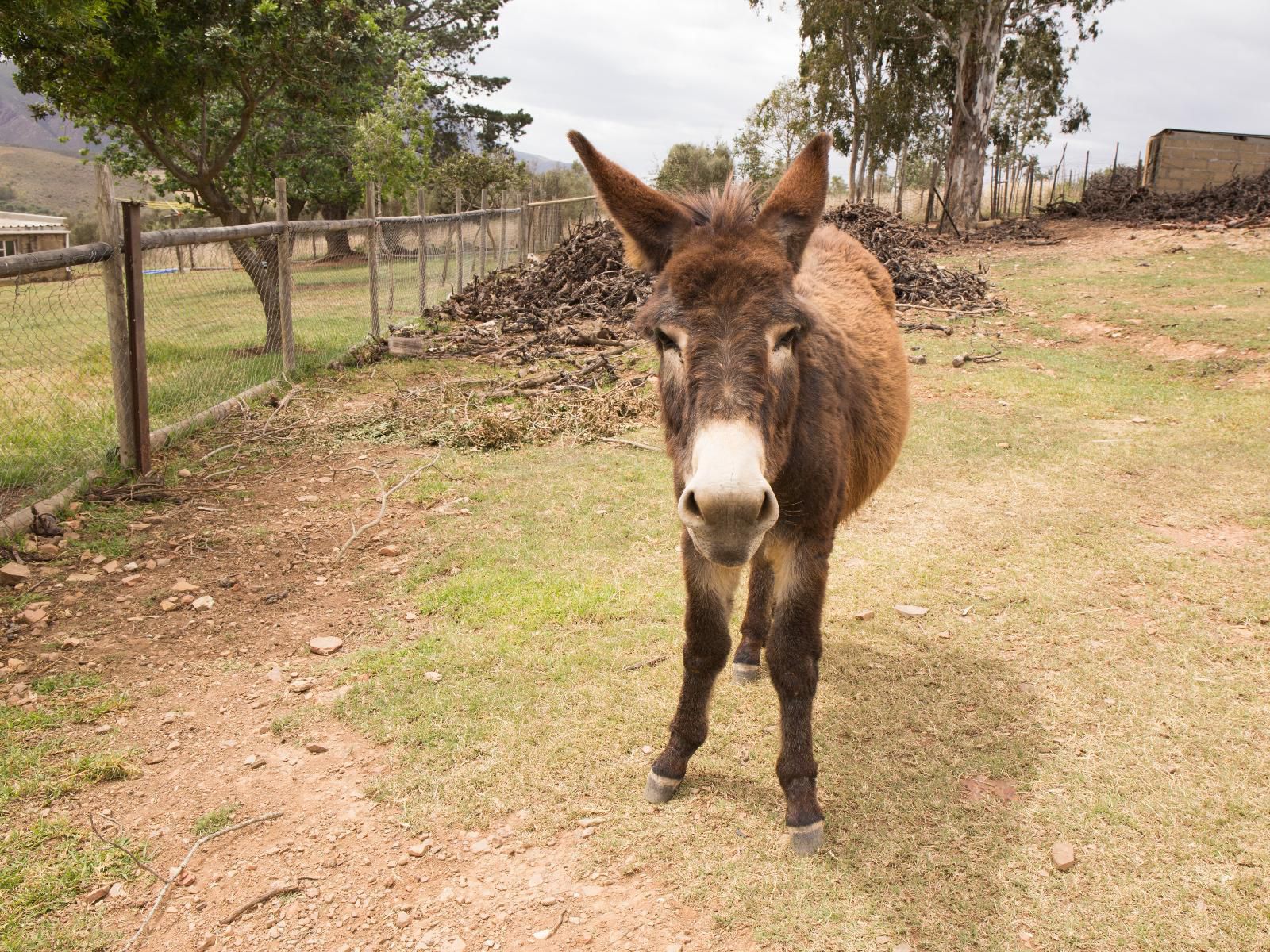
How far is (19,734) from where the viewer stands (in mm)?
3307

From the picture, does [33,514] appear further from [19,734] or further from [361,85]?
[361,85]

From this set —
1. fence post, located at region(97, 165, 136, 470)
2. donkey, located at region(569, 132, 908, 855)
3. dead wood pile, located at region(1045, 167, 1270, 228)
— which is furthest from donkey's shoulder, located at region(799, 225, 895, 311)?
dead wood pile, located at region(1045, 167, 1270, 228)

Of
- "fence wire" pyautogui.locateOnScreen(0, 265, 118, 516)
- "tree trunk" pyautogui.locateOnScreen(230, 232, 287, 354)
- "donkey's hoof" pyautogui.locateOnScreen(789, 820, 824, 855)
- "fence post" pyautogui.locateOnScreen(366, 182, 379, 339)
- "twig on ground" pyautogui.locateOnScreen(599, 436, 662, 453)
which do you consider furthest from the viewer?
"fence post" pyautogui.locateOnScreen(366, 182, 379, 339)

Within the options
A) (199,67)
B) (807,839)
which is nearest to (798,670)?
(807,839)

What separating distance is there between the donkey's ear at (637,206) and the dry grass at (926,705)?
2108 mm

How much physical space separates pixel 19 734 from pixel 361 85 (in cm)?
1067

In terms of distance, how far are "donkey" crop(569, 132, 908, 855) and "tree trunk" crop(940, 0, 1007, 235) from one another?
87.1 feet

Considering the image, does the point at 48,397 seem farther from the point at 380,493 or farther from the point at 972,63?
the point at 972,63

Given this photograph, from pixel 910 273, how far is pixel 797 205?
1356 centimetres

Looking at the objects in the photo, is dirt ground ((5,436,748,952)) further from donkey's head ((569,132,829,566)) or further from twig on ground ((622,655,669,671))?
donkey's head ((569,132,829,566))

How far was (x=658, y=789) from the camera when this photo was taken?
120 inches

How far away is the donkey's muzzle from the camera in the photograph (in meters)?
1.99

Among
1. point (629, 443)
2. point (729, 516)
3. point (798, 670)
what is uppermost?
point (729, 516)

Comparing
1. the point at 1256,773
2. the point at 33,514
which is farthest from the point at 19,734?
the point at 1256,773
